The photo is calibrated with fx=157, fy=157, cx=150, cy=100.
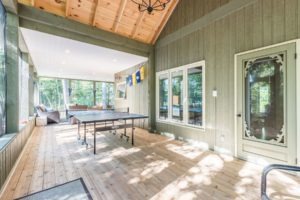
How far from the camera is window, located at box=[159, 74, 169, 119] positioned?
18.0ft

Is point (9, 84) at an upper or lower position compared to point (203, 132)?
upper

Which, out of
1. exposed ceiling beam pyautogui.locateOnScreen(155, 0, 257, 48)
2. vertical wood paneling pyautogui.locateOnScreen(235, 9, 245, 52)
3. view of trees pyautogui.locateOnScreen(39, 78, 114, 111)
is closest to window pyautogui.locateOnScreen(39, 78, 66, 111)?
view of trees pyautogui.locateOnScreen(39, 78, 114, 111)

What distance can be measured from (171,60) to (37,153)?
176 inches

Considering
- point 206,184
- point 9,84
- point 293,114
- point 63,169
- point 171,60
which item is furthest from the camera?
point 171,60

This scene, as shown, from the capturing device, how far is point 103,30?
4.70m

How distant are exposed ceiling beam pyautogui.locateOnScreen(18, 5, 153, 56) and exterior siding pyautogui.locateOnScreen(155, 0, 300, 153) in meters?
1.57

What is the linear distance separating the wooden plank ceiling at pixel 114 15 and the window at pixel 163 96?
1.53m

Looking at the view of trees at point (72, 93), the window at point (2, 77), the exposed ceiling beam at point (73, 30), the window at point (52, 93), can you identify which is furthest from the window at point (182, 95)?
the window at point (52, 93)

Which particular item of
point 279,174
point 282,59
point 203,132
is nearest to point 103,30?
point 203,132

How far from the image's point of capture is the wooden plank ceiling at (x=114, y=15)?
385cm

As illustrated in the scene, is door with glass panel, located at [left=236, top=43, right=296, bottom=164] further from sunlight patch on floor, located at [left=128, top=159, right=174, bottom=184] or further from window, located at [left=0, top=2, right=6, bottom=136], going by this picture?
window, located at [left=0, top=2, right=6, bottom=136]

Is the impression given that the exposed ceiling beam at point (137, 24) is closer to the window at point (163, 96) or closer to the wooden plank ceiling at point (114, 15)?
the wooden plank ceiling at point (114, 15)

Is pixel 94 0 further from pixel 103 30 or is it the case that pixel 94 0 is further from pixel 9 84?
pixel 9 84

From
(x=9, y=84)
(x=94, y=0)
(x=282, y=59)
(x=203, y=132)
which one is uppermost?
(x=94, y=0)
